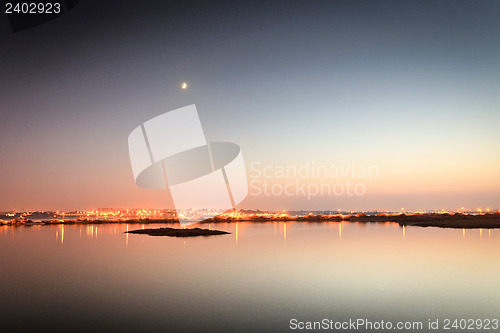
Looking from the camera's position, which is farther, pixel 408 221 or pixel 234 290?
pixel 408 221

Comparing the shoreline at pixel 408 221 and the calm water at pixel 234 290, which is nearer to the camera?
the calm water at pixel 234 290

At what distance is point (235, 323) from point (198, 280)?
5833 millimetres

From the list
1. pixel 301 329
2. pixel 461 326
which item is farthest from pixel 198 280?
pixel 461 326

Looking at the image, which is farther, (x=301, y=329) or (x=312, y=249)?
(x=312, y=249)

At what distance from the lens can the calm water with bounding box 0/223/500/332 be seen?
9625 millimetres

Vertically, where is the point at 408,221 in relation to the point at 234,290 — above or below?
below

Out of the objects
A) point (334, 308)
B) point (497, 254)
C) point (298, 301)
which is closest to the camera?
point (334, 308)

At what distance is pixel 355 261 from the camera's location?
19.9m

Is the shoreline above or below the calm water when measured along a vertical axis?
below

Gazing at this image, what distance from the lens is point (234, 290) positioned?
1308 centimetres

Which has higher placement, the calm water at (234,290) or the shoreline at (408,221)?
the calm water at (234,290)

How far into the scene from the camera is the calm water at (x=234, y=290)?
31.6 ft

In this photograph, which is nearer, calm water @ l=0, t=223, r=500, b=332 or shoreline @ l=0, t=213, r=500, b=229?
calm water @ l=0, t=223, r=500, b=332

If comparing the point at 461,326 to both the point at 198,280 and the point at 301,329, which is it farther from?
the point at 198,280
